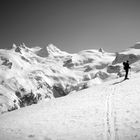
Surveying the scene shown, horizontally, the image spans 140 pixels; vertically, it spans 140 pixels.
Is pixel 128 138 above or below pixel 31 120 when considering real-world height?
below

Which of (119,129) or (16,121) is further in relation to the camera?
(16,121)

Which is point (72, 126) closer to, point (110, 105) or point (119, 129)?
point (119, 129)

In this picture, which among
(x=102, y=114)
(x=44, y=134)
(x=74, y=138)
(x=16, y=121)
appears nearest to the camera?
(x=74, y=138)

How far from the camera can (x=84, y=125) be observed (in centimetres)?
1316

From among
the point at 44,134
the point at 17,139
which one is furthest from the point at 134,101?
the point at 17,139

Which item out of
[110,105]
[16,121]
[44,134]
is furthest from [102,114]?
[16,121]

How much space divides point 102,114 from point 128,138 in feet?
14.0

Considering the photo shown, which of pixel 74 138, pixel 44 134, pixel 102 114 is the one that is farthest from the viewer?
pixel 102 114

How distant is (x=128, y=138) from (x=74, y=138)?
13.0ft

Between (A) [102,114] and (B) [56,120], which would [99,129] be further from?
(B) [56,120]

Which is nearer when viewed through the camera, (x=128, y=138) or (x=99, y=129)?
(x=128, y=138)

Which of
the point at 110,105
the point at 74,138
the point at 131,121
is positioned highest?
the point at 110,105

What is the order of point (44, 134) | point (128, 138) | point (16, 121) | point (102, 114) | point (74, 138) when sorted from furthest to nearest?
point (16, 121) < point (102, 114) < point (44, 134) < point (74, 138) < point (128, 138)

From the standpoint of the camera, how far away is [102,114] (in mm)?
14711
